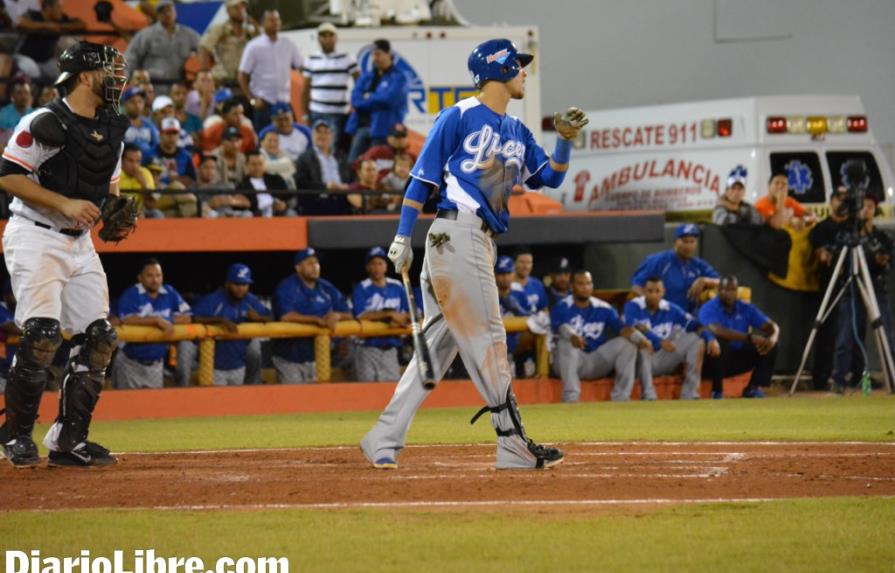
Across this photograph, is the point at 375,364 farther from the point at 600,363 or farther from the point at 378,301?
the point at 600,363

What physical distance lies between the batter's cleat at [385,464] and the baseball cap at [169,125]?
8.93 m

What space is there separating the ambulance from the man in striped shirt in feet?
16.3

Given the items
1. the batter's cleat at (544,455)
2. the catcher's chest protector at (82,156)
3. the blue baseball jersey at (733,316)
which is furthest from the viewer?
the blue baseball jersey at (733,316)

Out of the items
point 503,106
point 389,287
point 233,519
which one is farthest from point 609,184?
point 233,519

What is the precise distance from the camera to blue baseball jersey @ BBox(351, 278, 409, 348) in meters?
15.8

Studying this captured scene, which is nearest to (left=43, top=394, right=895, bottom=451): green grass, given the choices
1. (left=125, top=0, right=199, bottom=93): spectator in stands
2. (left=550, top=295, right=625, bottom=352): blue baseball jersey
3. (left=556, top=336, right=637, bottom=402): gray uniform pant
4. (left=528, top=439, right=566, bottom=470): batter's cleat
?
(left=556, top=336, right=637, bottom=402): gray uniform pant

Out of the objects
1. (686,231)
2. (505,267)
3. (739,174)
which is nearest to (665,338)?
(686,231)

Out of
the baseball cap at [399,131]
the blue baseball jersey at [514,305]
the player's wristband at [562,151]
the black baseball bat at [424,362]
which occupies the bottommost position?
the blue baseball jersey at [514,305]

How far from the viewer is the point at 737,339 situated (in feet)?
53.7

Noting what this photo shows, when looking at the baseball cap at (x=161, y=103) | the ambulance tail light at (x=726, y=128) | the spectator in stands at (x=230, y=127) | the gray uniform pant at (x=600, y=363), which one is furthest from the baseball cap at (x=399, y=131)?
the ambulance tail light at (x=726, y=128)

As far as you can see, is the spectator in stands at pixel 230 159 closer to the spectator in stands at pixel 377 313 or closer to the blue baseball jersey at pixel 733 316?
the spectator in stands at pixel 377 313

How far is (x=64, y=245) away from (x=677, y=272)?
31.8ft

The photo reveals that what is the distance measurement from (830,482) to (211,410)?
8.34 m

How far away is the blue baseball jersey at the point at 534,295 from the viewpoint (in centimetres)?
1647
